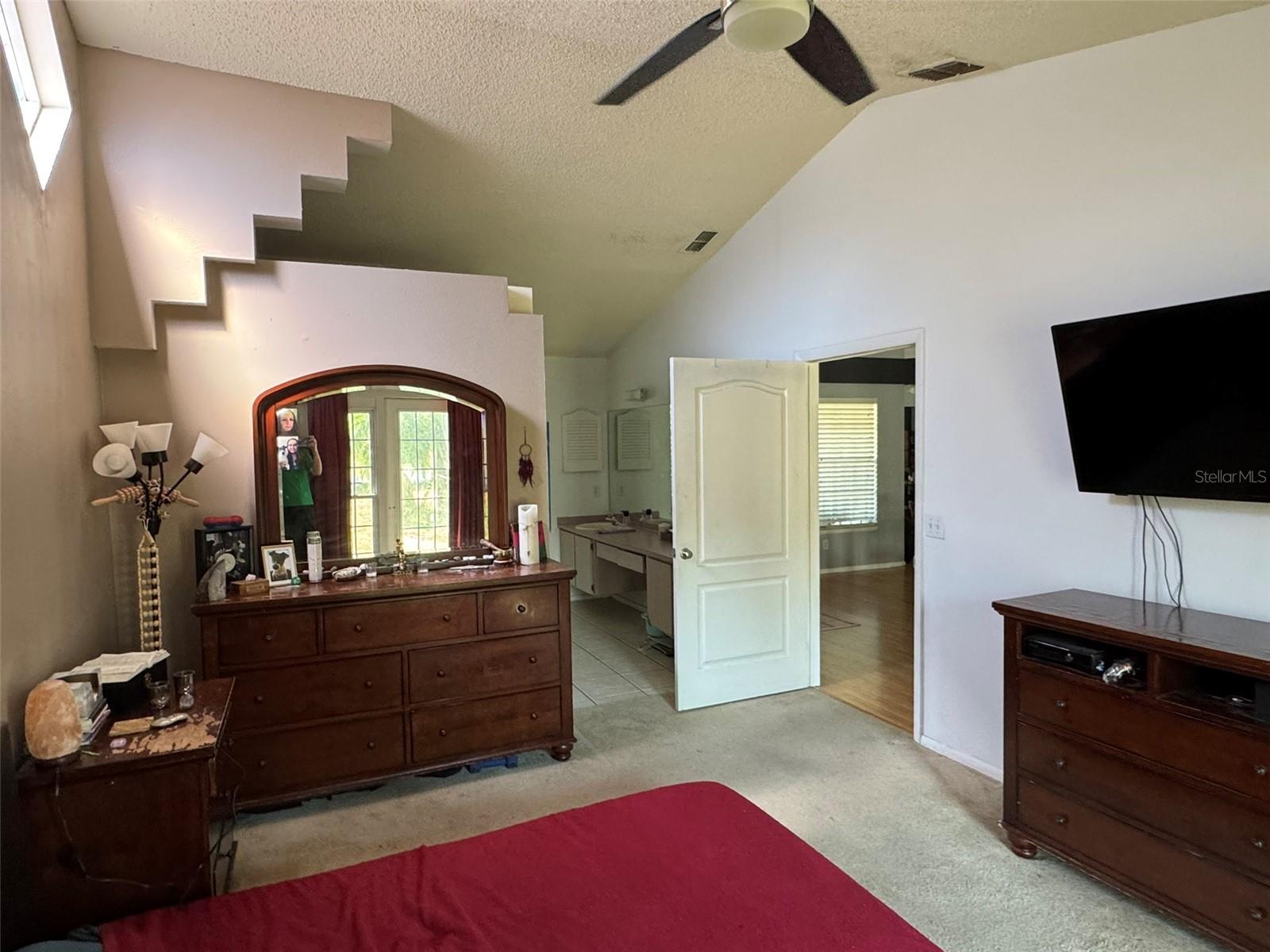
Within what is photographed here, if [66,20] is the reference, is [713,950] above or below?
below

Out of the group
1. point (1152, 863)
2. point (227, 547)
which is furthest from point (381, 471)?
point (1152, 863)

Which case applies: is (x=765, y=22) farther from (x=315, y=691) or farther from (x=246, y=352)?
(x=315, y=691)

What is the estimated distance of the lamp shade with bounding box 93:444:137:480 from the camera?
253 cm

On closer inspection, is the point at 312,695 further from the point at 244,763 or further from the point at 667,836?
the point at 667,836

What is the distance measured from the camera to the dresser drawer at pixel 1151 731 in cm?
196

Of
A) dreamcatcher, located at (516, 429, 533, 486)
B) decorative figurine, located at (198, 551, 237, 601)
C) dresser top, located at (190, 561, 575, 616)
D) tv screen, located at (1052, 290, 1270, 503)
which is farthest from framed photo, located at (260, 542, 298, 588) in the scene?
tv screen, located at (1052, 290, 1270, 503)

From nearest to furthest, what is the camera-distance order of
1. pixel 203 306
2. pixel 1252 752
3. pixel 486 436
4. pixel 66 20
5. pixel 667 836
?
1. pixel 667 836
2. pixel 1252 752
3. pixel 66 20
4. pixel 203 306
5. pixel 486 436

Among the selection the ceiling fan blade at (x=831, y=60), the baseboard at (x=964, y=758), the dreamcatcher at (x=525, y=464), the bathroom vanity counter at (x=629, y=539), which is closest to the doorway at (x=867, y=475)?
the bathroom vanity counter at (x=629, y=539)

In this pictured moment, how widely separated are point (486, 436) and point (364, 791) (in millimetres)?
1765

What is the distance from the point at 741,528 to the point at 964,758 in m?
1.62

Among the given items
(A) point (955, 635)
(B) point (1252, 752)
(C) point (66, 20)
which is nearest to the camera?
(B) point (1252, 752)

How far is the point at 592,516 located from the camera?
6.73 meters

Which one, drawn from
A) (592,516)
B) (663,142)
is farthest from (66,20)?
(592,516)

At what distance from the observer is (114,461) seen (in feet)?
8.32
